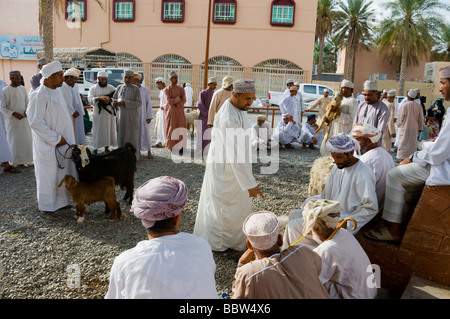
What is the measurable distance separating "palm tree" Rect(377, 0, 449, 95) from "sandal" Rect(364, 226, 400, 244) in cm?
2615

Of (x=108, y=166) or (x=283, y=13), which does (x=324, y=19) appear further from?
(x=108, y=166)

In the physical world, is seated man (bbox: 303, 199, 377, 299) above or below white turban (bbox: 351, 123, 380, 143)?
below

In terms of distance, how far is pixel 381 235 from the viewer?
3275 mm

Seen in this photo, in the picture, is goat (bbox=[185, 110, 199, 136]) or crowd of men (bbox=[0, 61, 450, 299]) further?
goat (bbox=[185, 110, 199, 136])

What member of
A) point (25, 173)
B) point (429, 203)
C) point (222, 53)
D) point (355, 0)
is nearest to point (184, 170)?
point (25, 173)

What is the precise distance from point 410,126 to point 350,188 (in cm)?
678

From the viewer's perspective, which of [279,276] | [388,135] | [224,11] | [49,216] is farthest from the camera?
[224,11]

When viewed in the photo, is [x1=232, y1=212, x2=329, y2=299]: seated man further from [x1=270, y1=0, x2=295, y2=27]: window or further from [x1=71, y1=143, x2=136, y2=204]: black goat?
[x1=270, y1=0, x2=295, y2=27]: window

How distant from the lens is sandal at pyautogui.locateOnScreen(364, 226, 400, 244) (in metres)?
3.25

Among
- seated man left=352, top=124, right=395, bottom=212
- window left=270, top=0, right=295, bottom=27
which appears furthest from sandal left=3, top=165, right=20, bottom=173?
window left=270, top=0, right=295, bottom=27

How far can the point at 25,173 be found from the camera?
266 inches

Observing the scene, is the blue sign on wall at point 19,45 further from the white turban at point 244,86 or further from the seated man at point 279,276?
the seated man at point 279,276

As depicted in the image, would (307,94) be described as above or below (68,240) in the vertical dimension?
above

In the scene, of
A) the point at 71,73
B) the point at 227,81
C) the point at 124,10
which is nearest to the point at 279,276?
the point at 227,81
